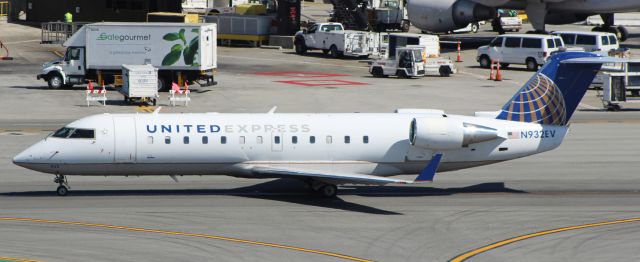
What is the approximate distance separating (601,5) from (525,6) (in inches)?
225

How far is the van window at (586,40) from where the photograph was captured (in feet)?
242

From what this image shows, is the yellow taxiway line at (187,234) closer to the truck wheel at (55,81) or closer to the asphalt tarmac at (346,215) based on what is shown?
the asphalt tarmac at (346,215)

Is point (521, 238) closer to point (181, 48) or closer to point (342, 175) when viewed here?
point (342, 175)

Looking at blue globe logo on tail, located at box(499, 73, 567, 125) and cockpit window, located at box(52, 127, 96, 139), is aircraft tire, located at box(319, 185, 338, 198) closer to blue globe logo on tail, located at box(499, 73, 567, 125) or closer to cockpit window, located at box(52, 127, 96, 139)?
blue globe logo on tail, located at box(499, 73, 567, 125)

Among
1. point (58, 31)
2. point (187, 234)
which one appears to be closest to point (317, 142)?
point (187, 234)

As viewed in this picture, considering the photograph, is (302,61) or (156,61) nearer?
(156,61)

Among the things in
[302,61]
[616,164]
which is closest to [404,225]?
[616,164]

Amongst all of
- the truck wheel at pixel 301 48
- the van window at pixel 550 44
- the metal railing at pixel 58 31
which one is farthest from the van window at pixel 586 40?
the metal railing at pixel 58 31

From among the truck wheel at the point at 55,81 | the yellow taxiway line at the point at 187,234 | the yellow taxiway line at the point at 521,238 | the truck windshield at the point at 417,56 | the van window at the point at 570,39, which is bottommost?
the yellow taxiway line at the point at 187,234

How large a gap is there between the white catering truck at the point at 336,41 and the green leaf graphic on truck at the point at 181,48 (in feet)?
72.7

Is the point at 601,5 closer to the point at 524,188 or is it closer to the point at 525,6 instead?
the point at 525,6

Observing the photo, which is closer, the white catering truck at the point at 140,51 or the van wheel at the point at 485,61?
the white catering truck at the point at 140,51

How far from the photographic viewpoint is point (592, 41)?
73.9 meters

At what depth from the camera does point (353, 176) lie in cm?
3114
